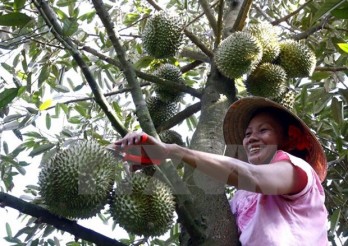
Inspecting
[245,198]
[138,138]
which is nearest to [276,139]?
[245,198]

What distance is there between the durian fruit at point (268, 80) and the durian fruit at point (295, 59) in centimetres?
8

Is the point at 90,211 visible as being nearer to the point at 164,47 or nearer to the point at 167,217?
the point at 167,217

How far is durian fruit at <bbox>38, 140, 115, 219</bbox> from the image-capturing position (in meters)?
1.71

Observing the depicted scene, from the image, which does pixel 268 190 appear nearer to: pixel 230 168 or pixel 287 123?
pixel 230 168

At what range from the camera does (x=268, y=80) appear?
2.56m

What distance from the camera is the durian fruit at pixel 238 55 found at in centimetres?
246

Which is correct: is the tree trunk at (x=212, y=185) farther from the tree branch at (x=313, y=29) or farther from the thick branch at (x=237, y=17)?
the tree branch at (x=313, y=29)

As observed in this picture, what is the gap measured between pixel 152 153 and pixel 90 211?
28 centimetres

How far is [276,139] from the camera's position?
2145 millimetres

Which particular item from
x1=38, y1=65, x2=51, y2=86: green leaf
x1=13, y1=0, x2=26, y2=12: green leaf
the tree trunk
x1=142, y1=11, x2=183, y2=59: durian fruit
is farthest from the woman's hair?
x1=38, y1=65, x2=51, y2=86: green leaf

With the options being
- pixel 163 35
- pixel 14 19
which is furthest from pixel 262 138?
pixel 14 19

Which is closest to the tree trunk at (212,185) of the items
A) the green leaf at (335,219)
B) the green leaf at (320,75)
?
the green leaf at (320,75)

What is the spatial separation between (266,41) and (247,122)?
54cm

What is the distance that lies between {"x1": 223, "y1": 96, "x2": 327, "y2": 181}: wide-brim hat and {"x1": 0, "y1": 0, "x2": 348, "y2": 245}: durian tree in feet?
0.23
